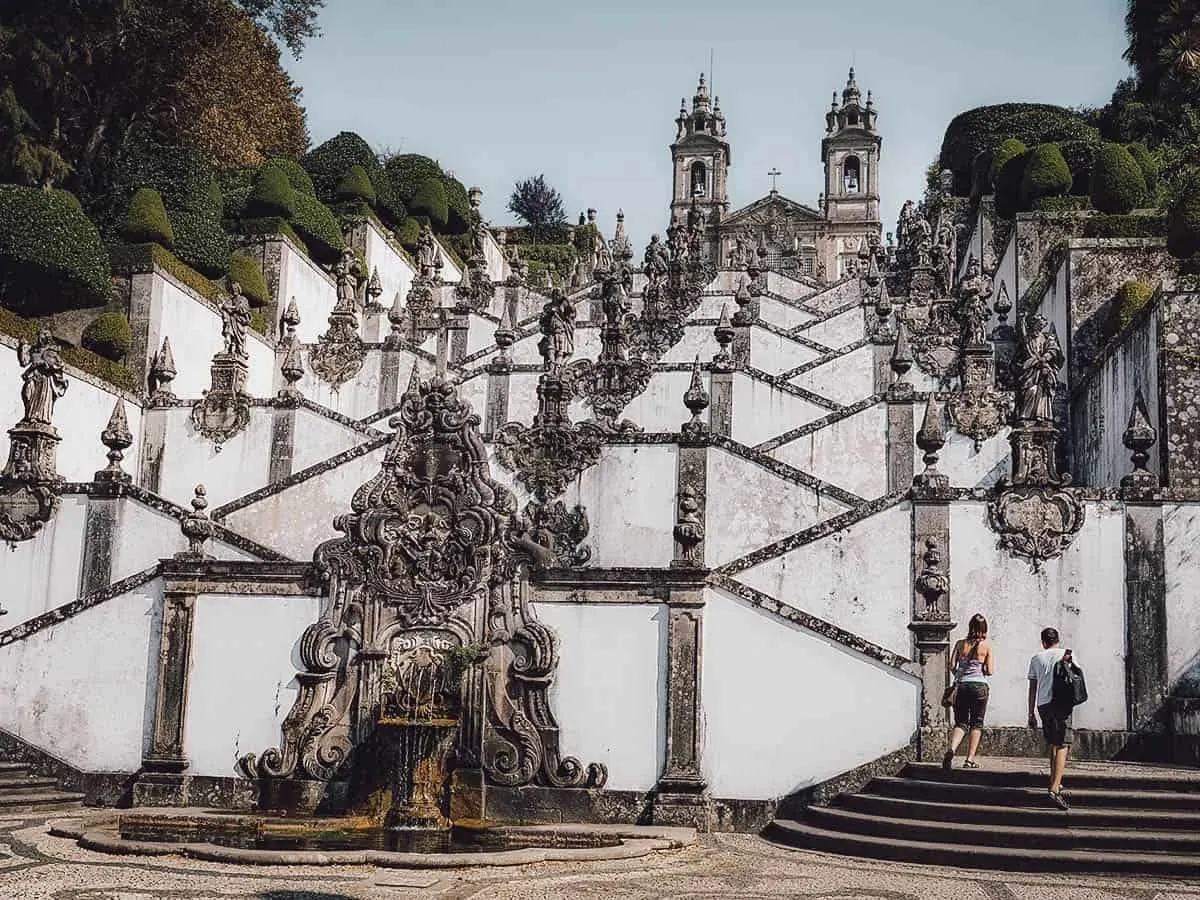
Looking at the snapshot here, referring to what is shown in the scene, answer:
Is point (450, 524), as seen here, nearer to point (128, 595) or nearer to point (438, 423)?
point (438, 423)

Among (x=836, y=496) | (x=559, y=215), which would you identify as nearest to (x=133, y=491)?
(x=836, y=496)

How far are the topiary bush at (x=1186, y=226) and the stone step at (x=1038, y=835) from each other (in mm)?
12075

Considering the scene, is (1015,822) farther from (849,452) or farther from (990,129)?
(990,129)

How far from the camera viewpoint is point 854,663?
41.6 ft

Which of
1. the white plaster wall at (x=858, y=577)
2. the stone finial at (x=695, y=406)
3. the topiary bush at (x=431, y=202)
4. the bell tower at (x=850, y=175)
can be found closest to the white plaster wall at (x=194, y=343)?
the stone finial at (x=695, y=406)

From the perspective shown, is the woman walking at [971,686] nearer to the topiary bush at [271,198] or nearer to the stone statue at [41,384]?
the stone statue at [41,384]

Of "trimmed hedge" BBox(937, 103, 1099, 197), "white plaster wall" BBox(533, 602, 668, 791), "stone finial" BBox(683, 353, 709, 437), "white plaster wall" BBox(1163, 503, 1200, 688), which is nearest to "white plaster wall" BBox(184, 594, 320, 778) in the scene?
"white plaster wall" BBox(533, 602, 668, 791)

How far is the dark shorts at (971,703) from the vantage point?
38.6 feet

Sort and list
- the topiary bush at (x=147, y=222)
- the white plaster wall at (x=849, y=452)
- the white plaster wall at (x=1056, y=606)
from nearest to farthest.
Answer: the white plaster wall at (x=1056, y=606)
the white plaster wall at (x=849, y=452)
the topiary bush at (x=147, y=222)

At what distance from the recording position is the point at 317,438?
70.5 ft

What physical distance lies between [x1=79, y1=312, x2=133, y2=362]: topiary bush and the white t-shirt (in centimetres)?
1869

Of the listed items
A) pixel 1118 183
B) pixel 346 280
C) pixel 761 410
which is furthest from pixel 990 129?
pixel 761 410

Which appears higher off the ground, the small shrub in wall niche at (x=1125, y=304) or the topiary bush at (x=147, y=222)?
the topiary bush at (x=147, y=222)

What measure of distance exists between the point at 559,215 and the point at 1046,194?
4058cm
